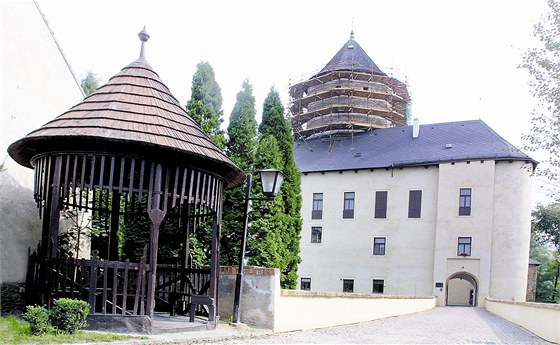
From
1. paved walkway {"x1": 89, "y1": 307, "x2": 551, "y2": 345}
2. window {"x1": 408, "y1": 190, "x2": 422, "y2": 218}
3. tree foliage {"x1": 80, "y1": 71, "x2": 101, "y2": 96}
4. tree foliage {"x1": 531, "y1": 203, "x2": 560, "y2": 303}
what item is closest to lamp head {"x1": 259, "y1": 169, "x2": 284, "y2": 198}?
paved walkway {"x1": 89, "y1": 307, "x2": 551, "y2": 345}

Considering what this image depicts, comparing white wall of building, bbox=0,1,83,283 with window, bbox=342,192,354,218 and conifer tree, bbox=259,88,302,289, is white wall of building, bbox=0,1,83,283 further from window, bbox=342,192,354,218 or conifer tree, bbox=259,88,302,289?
window, bbox=342,192,354,218

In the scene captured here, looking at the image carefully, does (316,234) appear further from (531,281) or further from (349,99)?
(531,281)

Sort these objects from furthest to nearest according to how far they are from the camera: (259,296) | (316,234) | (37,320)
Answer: (316,234) < (259,296) < (37,320)

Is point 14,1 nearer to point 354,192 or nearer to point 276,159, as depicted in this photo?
point 276,159

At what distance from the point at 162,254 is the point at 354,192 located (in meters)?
23.0

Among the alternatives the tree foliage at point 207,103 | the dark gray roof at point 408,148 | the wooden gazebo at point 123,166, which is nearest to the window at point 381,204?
the dark gray roof at point 408,148

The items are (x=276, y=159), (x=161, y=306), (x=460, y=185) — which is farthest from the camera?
(x=460, y=185)

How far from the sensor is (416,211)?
115 ft

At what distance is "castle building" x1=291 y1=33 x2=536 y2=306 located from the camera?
107 feet

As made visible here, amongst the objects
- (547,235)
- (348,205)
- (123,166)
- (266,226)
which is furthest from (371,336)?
(547,235)

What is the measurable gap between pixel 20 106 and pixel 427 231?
2690 cm

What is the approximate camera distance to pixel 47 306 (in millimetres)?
9383

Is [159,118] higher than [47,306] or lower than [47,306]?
higher

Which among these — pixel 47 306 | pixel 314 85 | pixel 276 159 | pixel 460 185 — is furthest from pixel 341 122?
pixel 47 306
